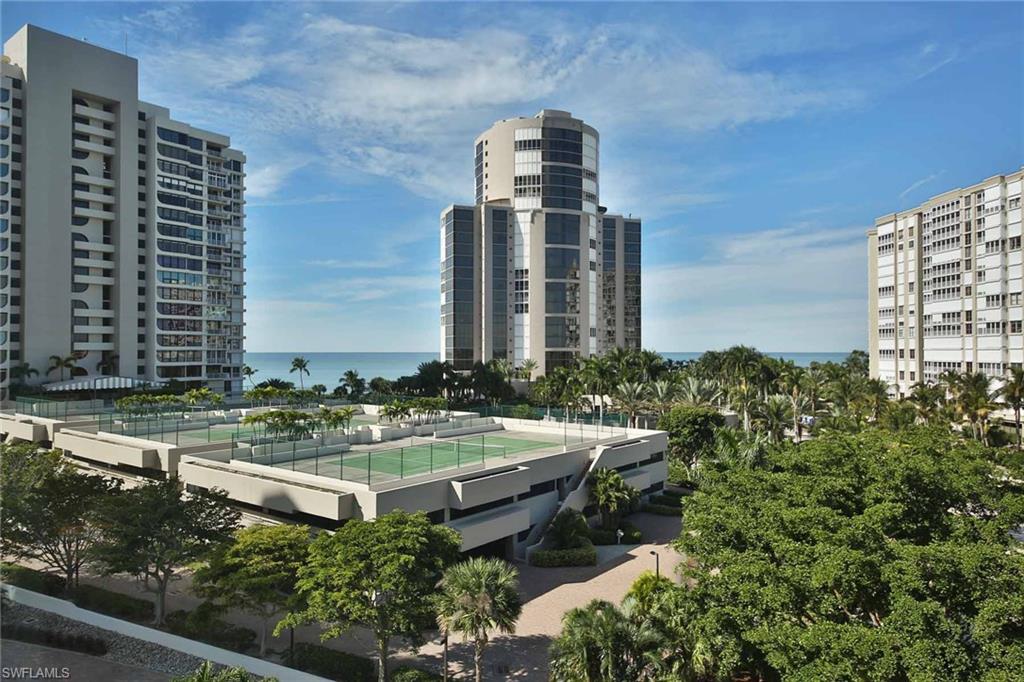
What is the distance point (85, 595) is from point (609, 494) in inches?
1046

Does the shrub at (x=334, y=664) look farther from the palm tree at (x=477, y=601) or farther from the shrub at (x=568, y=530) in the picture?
the shrub at (x=568, y=530)

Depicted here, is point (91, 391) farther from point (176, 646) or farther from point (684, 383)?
point (684, 383)

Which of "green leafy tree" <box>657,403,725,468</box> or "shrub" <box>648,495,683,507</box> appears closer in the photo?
"shrub" <box>648,495,683,507</box>

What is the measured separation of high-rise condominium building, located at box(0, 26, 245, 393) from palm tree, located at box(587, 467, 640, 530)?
2527 inches

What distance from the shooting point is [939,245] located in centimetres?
8744

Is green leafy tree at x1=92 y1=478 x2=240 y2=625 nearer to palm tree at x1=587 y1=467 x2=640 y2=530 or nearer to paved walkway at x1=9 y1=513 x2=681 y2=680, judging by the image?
paved walkway at x1=9 y1=513 x2=681 y2=680

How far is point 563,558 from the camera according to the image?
3312 centimetres

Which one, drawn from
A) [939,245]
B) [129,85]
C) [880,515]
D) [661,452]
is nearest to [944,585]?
[880,515]

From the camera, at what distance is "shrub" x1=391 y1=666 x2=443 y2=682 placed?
806 inches

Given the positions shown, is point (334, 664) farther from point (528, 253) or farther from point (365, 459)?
point (528, 253)

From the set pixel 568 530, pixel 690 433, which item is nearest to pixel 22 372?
pixel 568 530

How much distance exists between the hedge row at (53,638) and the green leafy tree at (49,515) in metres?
3.11

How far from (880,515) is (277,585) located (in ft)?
67.7

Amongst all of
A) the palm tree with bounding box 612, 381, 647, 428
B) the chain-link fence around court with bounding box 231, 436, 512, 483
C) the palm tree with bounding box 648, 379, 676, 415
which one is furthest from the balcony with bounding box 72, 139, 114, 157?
the palm tree with bounding box 648, 379, 676, 415
